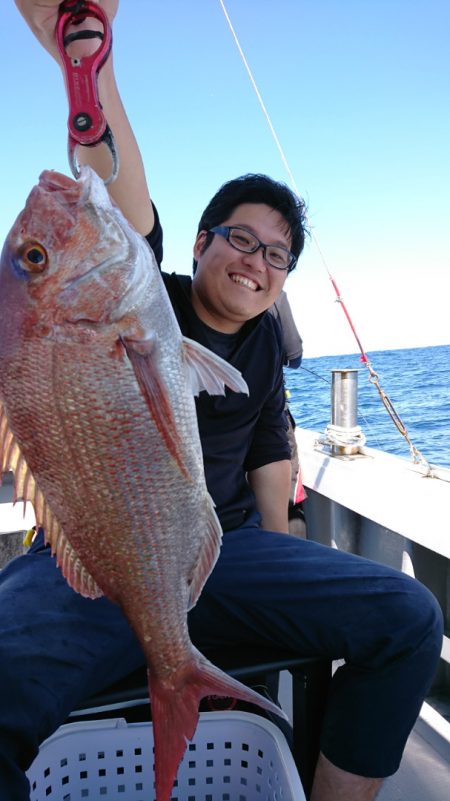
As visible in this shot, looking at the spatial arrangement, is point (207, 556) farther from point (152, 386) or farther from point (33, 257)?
point (33, 257)

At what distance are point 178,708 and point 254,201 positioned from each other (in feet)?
6.10

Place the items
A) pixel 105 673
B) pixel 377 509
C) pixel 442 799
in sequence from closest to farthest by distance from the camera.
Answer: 1. pixel 105 673
2. pixel 442 799
3. pixel 377 509

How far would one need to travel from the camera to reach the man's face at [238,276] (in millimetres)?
2303

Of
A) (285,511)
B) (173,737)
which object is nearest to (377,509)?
(285,511)

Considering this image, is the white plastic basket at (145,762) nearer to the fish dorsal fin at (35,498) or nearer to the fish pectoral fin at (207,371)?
the fish dorsal fin at (35,498)

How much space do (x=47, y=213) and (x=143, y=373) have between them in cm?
44

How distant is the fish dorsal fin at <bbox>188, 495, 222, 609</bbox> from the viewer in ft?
5.09

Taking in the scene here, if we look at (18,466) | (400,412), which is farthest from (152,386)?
(400,412)

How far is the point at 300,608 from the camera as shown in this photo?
1945 millimetres

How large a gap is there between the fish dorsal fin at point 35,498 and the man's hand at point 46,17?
924 millimetres

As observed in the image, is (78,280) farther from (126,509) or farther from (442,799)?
(442,799)

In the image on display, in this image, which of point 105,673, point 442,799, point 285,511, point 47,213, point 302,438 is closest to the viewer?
point 47,213

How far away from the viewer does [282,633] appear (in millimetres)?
1958

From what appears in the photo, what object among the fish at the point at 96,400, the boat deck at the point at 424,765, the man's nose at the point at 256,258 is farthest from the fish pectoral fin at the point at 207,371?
the boat deck at the point at 424,765
